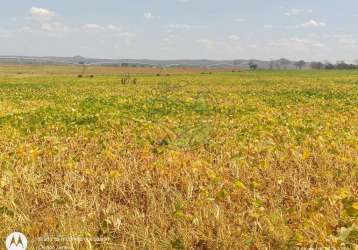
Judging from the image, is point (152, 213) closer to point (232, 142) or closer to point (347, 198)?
point (347, 198)

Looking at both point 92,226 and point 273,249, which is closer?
point 273,249

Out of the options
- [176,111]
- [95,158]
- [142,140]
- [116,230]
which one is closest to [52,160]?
[95,158]

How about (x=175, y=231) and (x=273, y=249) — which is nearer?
(x=273, y=249)

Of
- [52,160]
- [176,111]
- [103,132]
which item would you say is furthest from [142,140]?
[176,111]

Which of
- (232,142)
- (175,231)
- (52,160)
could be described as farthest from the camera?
(232,142)

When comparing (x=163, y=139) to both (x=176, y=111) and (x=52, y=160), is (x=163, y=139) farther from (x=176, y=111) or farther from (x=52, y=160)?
(x=176, y=111)

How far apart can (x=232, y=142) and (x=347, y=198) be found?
345 cm

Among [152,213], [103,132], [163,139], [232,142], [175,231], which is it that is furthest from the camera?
[103,132]

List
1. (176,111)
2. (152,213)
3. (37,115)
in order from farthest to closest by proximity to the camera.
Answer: (176,111) < (37,115) < (152,213)

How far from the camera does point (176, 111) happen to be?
13.7 m

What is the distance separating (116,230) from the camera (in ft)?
14.1

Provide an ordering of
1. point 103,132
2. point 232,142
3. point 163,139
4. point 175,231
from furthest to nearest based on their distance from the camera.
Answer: point 103,132 → point 163,139 → point 232,142 → point 175,231

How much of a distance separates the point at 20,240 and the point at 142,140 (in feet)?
14.4

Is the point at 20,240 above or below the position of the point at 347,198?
below
